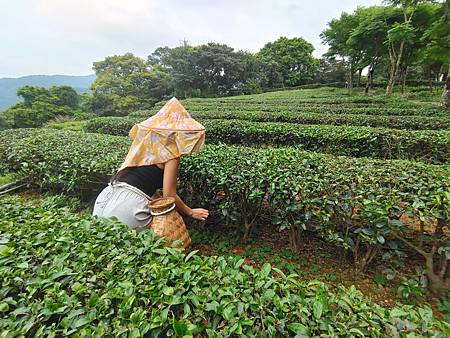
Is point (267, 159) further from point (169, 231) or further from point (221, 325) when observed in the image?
point (221, 325)

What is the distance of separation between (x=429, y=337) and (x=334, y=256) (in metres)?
1.99

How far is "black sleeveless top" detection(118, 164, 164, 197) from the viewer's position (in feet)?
6.68

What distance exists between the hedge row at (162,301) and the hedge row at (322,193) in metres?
1.20

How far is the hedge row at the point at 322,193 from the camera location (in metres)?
2.02

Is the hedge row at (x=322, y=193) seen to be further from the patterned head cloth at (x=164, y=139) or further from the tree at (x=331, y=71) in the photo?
the tree at (x=331, y=71)

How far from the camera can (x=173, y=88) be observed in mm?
30688

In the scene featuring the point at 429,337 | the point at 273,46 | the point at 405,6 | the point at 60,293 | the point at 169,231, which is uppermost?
the point at 273,46

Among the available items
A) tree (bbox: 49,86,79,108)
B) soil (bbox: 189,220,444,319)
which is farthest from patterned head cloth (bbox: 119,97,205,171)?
tree (bbox: 49,86,79,108)

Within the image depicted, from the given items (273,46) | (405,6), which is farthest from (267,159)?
(273,46)

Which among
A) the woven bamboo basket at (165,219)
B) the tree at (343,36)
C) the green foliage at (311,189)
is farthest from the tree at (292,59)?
the woven bamboo basket at (165,219)

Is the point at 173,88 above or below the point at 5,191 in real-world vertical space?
above

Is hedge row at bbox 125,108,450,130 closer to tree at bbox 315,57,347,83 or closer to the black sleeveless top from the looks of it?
the black sleeveless top

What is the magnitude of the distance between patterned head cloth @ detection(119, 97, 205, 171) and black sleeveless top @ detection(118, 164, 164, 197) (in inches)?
2.7

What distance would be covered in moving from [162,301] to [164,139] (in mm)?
1306
